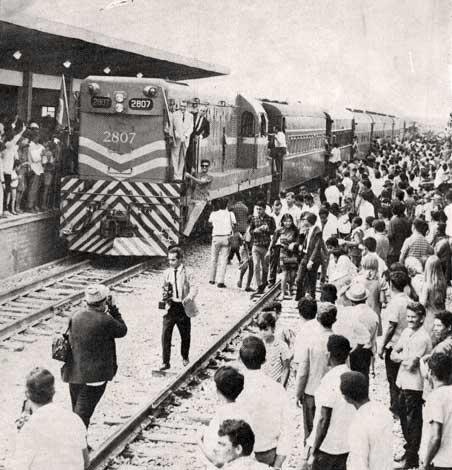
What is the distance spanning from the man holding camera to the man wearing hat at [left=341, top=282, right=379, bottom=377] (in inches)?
84.1

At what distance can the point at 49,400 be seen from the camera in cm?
473

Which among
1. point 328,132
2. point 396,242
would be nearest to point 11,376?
point 396,242

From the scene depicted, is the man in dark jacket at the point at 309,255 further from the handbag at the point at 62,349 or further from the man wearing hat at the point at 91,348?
the handbag at the point at 62,349

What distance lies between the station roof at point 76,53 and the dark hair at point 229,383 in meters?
8.73

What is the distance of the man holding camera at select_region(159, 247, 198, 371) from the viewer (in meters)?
8.97

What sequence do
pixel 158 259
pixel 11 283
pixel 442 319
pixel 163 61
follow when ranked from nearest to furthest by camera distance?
pixel 442 319 → pixel 11 283 → pixel 158 259 → pixel 163 61

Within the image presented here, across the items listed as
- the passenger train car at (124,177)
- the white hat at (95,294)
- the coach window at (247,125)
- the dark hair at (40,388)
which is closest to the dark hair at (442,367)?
the dark hair at (40,388)

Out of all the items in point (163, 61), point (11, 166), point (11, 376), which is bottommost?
point (11, 376)

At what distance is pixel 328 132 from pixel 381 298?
79.5 ft

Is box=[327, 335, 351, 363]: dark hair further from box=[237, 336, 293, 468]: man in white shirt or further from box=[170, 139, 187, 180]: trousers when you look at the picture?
box=[170, 139, 187, 180]: trousers

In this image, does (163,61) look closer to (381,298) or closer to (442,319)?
(381,298)

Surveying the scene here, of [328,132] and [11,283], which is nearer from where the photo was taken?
[11,283]

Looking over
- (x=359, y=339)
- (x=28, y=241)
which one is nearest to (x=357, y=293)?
(x=359, y=339)

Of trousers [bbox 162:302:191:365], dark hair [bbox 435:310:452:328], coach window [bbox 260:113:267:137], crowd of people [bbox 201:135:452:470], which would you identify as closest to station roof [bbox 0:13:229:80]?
coach window [bbox 260:113:267:137]
